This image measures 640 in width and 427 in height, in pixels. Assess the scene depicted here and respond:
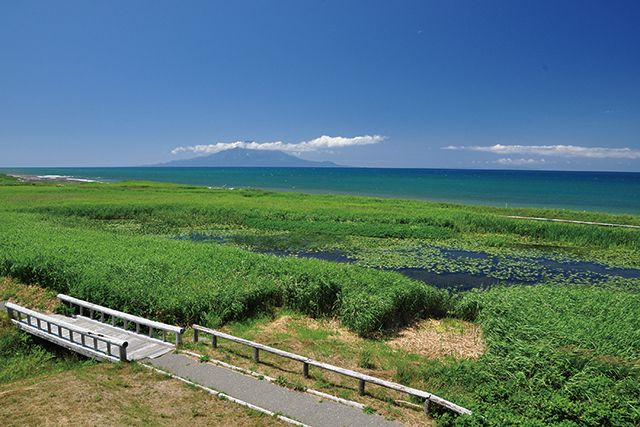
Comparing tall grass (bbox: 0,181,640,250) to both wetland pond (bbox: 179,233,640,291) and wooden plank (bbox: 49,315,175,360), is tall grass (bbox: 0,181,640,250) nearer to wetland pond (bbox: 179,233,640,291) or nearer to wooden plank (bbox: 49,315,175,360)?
wetland pond (bbox: 179,233,640,291)

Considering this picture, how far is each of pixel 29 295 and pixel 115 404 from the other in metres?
10.6

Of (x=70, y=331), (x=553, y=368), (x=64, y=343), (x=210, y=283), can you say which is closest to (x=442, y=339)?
(x=553, y=368)

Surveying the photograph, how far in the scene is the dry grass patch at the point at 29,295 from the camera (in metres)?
13.8

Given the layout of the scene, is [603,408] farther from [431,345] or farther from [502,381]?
[431,345]

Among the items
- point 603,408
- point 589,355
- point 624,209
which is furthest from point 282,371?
point 624,209

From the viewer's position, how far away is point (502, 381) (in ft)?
28.4

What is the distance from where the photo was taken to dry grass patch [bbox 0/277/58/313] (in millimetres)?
13797

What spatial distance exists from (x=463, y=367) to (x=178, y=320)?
9628 mm

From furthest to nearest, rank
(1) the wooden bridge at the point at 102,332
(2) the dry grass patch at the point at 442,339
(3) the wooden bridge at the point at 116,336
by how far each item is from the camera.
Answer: (2) the dry grass patch at the point at 442,339 → (1) the wooden bridge at the point at 102,332 → (3) the wooden bridge at the point at 116,336

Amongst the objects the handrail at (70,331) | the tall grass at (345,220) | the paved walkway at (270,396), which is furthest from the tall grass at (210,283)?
the tall grass at (345,220)

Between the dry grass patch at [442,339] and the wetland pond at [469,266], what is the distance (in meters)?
4.52

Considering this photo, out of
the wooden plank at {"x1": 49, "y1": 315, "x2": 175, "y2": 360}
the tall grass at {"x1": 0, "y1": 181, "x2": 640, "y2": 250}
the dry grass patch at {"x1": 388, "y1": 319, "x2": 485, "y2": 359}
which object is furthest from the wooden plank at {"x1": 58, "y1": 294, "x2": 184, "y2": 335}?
the tall grass at {"x1": 0, "y1": 181, "x2": 640, "y2": 250}

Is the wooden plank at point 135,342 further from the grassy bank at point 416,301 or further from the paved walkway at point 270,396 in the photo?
the grassy bank at point 416,301

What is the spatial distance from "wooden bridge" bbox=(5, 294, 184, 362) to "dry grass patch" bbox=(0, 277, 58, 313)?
1.35 m
